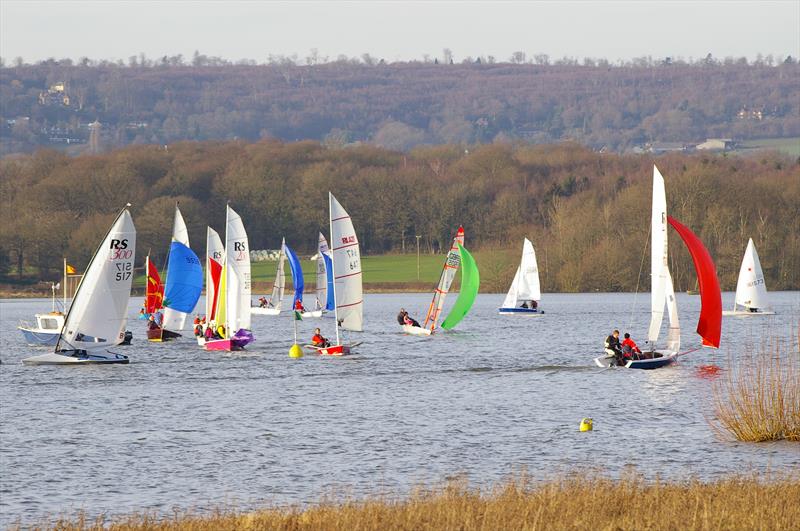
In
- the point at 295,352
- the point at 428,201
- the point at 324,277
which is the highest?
the point at 428,201

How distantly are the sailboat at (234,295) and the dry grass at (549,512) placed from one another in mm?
31417

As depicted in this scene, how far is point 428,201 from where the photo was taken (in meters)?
136

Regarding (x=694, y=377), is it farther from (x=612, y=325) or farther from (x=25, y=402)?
(x=612, y=325)

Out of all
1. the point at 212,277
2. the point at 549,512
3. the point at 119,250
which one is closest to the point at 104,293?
the point at 119,250

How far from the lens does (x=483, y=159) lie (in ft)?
476

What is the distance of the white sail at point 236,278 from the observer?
172 feet

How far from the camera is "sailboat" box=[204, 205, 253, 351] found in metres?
52.5

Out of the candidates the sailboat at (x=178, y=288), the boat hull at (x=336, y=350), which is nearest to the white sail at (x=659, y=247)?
the boat hull at (x=336, y=350)

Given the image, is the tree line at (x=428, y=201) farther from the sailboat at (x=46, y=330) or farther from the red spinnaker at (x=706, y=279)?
the red spinnaker at (x=706, y=279)

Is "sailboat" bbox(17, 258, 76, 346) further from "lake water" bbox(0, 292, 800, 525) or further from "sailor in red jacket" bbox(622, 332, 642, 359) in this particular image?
"sailor in red jacket" bbox(622, 332, 642, 359)

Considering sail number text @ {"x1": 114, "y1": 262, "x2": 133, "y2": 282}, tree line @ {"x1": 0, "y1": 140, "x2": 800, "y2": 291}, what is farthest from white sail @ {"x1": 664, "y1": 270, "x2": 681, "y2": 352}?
tree line @ {"x1": 0, "y1": 140, "x2": 800, "y2": 291}

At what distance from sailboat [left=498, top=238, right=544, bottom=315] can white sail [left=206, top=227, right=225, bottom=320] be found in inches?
1053

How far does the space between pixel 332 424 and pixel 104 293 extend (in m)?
15.1

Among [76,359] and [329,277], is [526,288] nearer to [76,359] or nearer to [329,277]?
[329,277]
